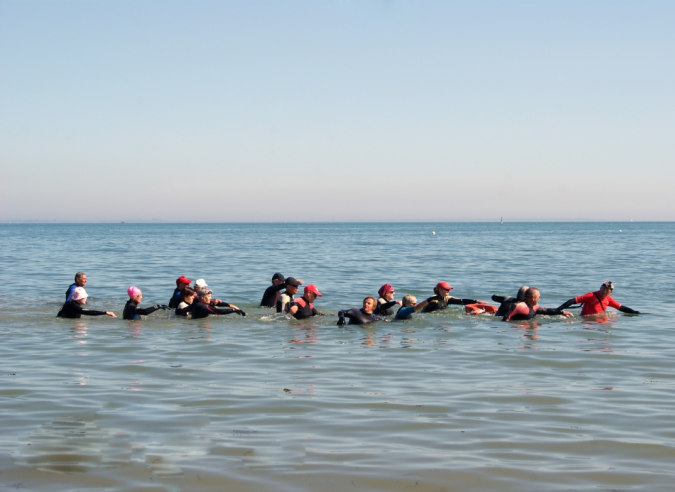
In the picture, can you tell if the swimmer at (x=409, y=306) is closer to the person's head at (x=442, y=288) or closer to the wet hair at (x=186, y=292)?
the person's head at (x=442, y=288)

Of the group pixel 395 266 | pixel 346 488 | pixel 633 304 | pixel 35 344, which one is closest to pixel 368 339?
pixel 35 344

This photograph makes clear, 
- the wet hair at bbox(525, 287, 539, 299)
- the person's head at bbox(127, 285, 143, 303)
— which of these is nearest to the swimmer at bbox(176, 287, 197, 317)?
the person's head at bbox(127, 285, 143, 303)

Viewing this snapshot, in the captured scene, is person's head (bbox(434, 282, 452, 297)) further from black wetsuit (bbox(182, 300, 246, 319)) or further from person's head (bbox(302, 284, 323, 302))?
black wetsuit (bbox(182, 300, 246, 319))

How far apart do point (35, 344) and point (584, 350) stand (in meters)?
10.7

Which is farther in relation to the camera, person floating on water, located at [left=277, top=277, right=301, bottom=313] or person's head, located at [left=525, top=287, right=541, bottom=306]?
person floating on water, located at [left=277, top=277, right=301, bottom=313]

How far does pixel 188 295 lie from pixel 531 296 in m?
8.23

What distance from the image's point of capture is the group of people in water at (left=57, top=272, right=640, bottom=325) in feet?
54.2

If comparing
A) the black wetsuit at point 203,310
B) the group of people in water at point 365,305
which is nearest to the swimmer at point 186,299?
the group of people in water at point 365,305

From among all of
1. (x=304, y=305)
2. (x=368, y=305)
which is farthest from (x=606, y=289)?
(x=304, y=305)

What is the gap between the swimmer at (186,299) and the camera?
17609 mm

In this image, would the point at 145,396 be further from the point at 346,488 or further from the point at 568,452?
the point at 568,452

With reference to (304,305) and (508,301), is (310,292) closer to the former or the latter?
(304,305)

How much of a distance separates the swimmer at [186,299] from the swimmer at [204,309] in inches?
4.1

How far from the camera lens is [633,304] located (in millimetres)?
22062
